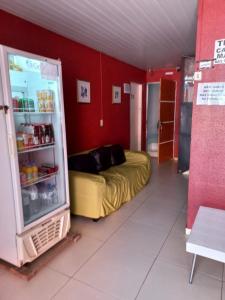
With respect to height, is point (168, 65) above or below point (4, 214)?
above

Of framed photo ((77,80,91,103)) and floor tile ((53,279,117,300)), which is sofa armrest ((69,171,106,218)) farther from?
framed photo ((77,80,91,103))

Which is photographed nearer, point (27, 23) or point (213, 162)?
point (213, 162)

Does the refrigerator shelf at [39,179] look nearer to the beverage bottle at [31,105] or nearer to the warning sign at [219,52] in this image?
the beverage bottle at [31,105]

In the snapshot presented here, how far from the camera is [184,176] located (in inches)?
175

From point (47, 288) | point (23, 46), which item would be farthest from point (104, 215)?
point (23, 46)

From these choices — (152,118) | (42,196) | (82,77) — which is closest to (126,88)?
(82,77)

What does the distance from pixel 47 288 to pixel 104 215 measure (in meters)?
1.11

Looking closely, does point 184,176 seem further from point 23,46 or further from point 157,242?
point 23,46

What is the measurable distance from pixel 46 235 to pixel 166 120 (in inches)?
165

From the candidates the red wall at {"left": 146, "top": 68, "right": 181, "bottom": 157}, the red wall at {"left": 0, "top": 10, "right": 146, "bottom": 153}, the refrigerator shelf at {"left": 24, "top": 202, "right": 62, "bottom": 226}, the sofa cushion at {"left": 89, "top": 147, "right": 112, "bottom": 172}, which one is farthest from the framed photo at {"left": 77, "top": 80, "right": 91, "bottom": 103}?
the red wall at {"left": 146, "top": 68, "right": 181, "bottom": 157}

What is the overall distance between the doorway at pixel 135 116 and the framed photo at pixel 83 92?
1.95 meters

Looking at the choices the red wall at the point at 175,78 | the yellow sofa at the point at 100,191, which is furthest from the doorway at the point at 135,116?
the yellow sofa at the point at 100,191

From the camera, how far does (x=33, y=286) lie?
1.73 metres

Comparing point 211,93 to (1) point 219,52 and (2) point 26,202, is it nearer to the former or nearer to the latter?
(1) point 219,52
